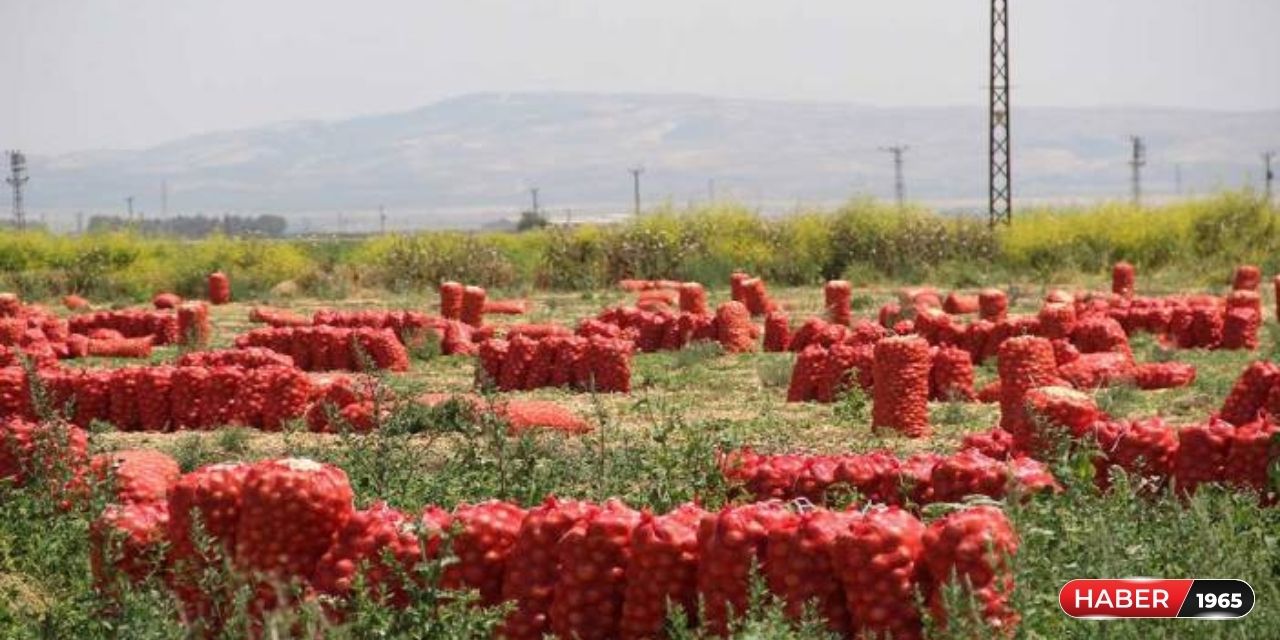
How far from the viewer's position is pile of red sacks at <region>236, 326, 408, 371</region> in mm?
20547

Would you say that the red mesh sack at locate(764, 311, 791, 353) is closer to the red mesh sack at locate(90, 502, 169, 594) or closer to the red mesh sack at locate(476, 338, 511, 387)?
the red mesh sack at locate(476, 338, 511, 387)

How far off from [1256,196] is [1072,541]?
34.5m

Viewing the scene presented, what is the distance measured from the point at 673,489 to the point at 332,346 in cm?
1143

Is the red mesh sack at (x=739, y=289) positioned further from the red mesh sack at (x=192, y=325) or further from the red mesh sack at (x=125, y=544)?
the red mesh sack at (x=125, y=544)

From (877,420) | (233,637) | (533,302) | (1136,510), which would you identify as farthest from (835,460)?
(533,302)

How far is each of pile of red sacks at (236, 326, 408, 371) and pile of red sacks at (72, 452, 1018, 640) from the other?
11585mm

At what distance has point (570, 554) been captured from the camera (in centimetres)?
795

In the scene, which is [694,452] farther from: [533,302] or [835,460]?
[533,302]

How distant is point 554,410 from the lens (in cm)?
1559

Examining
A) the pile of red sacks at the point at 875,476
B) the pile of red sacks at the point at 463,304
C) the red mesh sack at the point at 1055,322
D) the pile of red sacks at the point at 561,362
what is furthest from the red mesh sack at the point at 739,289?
the pile of red sacks at the point at 875,476

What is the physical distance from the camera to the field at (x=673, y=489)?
7.09m

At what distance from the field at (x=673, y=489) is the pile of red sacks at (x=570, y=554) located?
0.13 m

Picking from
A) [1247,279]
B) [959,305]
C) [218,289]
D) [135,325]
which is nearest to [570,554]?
[135,325]

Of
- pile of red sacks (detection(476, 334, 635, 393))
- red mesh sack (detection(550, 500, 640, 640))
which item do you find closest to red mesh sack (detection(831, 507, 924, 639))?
red mesh sack (detection(550, 500, 640, 640))
